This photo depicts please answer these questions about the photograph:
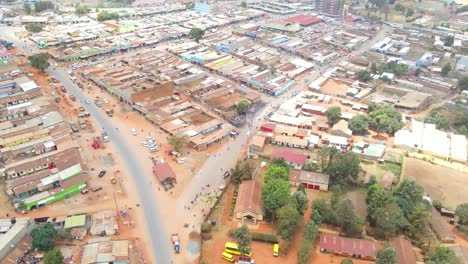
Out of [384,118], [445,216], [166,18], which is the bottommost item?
[445,216]

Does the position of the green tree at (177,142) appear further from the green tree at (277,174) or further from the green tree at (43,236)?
the green tree at (43,236)

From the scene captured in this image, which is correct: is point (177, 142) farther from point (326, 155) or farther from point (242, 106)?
point (326, 155)

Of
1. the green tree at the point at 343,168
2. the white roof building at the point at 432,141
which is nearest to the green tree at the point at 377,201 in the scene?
the green tree at the point at 343,168

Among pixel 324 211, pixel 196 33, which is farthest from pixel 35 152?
pixel 196 33

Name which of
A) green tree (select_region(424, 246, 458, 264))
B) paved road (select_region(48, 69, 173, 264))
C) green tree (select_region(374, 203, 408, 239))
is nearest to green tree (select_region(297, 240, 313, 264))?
green tree (select_region(374, 203, 408, 239))

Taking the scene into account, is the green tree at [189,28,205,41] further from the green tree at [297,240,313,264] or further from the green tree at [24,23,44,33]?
the green tree at [297,240,313,264]

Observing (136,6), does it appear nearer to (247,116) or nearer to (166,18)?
(166,18)

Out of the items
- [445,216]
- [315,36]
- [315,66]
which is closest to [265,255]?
[445,216]
